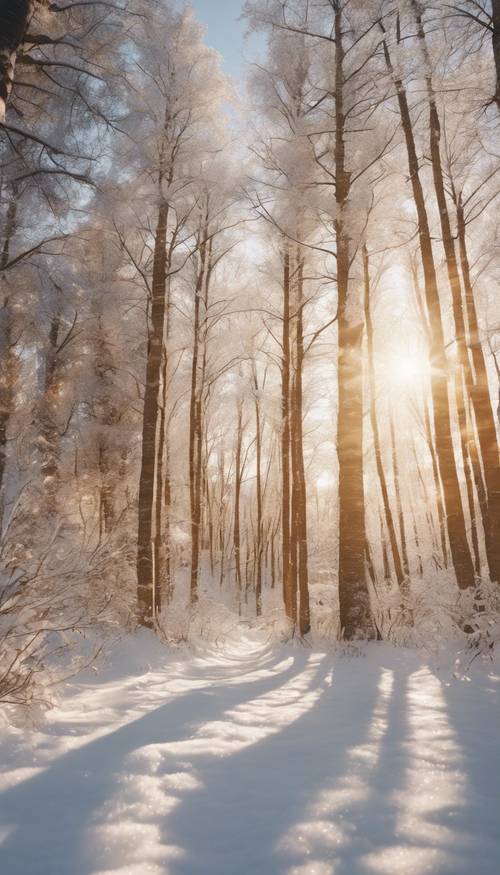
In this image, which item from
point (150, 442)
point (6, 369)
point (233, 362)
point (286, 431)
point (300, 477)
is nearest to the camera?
point (150, 442)

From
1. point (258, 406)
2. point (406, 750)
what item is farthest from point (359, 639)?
point (258, 406)

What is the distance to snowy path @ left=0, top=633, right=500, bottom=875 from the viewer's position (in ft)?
4.61

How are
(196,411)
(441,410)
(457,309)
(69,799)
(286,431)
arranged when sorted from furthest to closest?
(196,411) < (286,431) < (457,309) < (441,410) < (69,799)

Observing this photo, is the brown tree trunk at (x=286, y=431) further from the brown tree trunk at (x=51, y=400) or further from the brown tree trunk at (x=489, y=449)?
the brown tree trunk at (x=51, y=400)

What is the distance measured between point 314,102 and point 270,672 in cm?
1036

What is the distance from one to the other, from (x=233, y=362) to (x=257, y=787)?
40.1ft

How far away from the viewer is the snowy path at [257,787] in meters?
1.40

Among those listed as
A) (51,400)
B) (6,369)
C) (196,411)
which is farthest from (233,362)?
(6,369)

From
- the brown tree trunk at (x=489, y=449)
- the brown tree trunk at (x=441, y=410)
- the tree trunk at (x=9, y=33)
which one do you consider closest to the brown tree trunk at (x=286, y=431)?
the brown tree trunk at (x=441, y=410)

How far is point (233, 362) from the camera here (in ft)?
44.1

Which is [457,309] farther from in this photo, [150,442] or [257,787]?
[257,787]

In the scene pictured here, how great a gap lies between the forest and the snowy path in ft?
0.06

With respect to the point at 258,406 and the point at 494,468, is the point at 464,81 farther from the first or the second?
the point at 258,406

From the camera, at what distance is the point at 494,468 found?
6.49m
